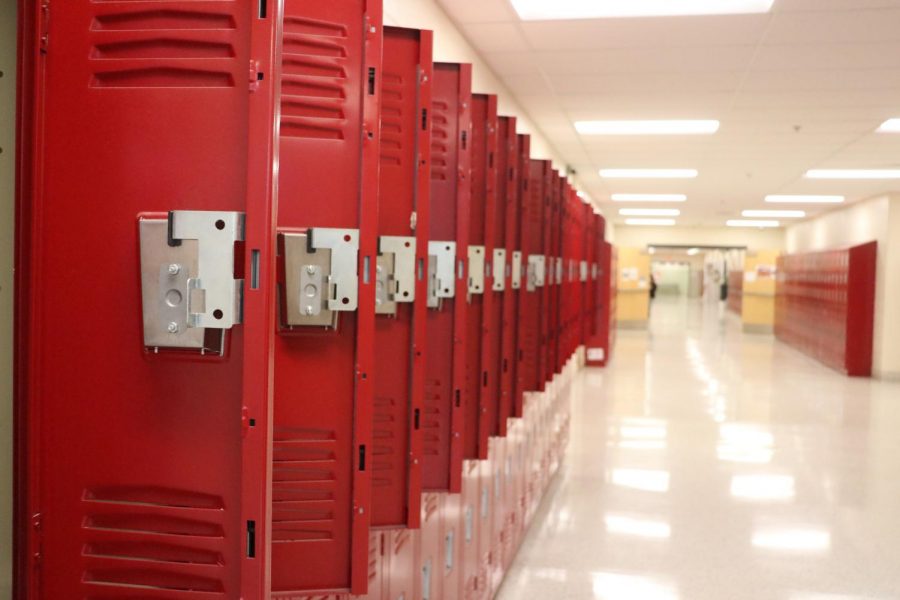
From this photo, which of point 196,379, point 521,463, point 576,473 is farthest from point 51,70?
point 576,473

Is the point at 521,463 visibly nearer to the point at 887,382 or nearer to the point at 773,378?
the point at 773,378

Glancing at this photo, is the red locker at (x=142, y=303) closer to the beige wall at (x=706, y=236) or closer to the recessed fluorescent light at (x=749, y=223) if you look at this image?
the recessed fluorescent light at (x=749, y=223)

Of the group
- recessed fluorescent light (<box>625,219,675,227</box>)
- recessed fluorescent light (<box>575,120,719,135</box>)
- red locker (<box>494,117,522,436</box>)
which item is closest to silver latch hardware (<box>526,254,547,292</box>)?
red locker (<box>494,117,522,436</box>)

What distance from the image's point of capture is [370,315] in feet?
6.04

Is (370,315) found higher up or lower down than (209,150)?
lower down

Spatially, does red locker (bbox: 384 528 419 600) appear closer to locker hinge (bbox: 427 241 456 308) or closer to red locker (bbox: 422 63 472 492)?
red locker (bbox: 422 63 472 492)

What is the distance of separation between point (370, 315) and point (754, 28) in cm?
373

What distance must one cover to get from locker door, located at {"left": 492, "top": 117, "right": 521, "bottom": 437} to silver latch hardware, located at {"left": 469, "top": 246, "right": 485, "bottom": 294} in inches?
13.7

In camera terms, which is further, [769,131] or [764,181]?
[764,181]

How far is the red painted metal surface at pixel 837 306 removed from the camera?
1238cm

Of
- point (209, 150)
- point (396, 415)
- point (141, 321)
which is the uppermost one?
point (209, 150)

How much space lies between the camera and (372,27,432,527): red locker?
2.17 meters

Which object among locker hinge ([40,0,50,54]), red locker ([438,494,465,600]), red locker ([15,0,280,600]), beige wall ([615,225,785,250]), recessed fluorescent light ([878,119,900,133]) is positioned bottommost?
red locker ([438,494,465,600])

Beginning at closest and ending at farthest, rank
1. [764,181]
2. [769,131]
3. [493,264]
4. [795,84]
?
1. [493,264]
2. [795,84]
3. [769,131]
4. [764,181]
